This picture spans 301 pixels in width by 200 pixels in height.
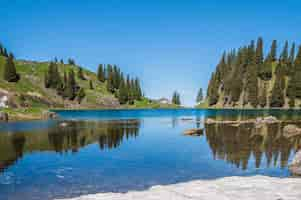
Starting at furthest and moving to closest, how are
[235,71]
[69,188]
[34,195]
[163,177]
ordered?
[235,71]
[163,177]
[69,188]
[34,195]

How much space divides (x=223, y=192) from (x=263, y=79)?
193508 mm

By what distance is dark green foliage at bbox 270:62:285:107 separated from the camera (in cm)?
16475

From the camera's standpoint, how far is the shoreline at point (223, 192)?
33.1 feet

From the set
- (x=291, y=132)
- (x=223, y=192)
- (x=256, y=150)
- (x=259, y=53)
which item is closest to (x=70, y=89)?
(x=259, y=53)

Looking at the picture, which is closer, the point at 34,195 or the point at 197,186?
the point at 197,186

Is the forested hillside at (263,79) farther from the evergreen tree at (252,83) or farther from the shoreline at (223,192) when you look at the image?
the shoreline at (223,192)

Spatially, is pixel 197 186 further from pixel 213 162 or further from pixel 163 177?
pixel 213 162

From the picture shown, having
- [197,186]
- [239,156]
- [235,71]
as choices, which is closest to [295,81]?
[235,71]

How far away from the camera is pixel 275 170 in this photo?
59.3ft

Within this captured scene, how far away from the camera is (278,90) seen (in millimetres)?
165250

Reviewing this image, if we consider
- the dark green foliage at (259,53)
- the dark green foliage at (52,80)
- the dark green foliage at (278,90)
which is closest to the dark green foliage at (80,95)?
the dark green foliage at (52,80)

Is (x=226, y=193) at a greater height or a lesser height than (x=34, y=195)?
greater

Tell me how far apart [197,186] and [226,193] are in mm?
1750

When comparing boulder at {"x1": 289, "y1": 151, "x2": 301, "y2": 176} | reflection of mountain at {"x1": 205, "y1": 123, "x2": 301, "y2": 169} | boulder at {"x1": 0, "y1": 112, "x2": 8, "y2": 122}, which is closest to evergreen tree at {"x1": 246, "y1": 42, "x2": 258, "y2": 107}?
reflection of mountain at {"x1": 205, "y1": 123, "x2": 301, "y2": 169}
